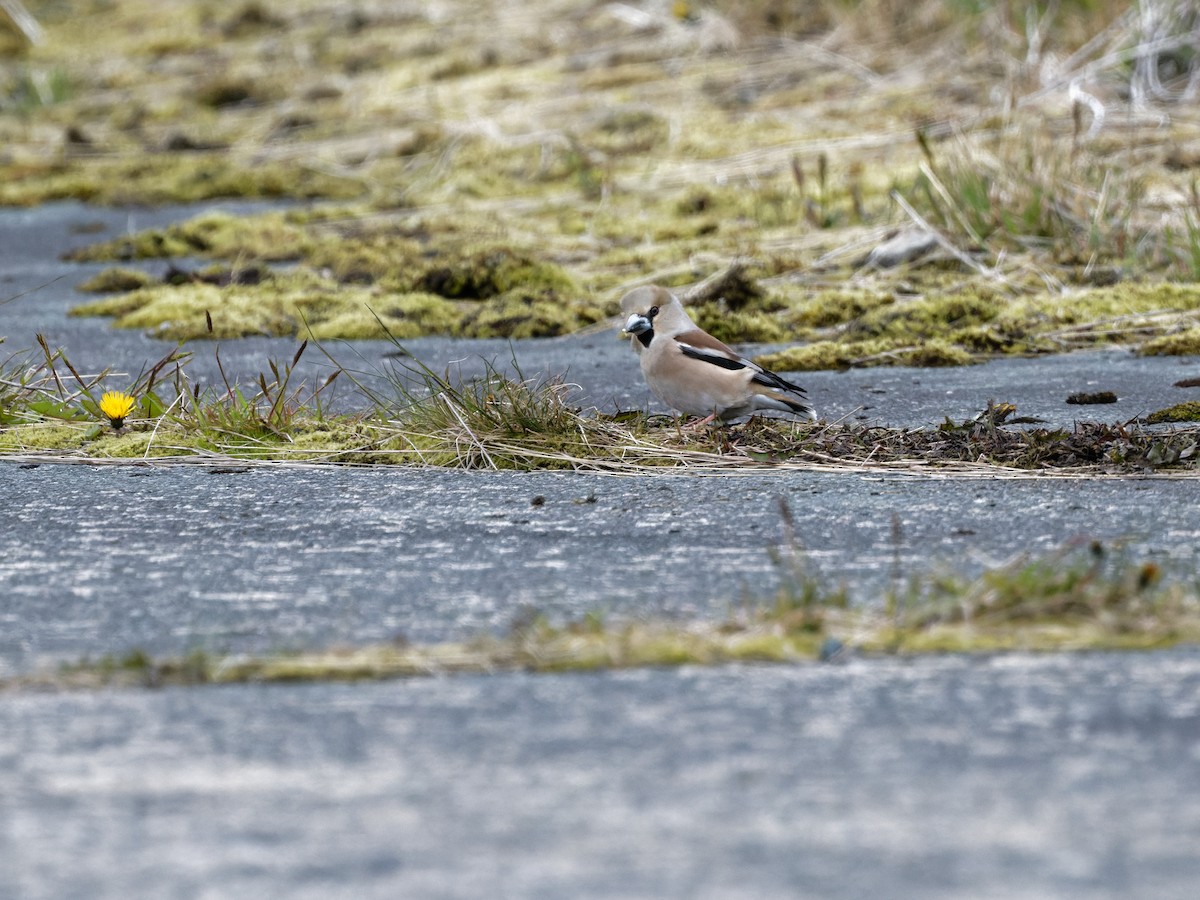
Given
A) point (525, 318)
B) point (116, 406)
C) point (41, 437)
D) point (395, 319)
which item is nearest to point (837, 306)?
point (525, 318)

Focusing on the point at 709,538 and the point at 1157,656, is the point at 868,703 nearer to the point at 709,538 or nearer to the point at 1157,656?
the point at 1157,656

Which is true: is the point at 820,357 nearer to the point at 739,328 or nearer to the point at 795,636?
the point at 739,328

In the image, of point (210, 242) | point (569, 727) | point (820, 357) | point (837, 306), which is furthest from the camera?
point (210, 242)

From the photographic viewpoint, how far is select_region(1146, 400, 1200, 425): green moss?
3.72 metres

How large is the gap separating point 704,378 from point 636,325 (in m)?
0.30

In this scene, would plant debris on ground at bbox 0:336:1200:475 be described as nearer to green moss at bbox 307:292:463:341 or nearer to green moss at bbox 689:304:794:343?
green moss at bbox 689:304:794:343

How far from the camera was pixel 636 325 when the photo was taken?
3695 millimetres

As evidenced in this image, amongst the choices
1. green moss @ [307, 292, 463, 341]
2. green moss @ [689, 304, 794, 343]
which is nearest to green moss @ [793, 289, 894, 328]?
green moss @ [689, 304, 794, 343]

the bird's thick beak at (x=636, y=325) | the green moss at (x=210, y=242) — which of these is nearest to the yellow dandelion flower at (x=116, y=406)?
the bird's thick beak at (x=636, y=325)

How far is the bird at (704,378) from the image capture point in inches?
137

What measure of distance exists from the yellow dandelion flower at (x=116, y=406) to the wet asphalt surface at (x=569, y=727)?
1.86 feet

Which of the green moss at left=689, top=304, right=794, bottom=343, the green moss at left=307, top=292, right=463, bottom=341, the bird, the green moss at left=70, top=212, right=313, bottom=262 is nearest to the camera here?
the bird

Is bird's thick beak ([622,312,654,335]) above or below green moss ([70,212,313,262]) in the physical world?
below

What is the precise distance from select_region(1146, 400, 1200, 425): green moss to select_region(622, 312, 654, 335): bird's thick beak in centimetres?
129
